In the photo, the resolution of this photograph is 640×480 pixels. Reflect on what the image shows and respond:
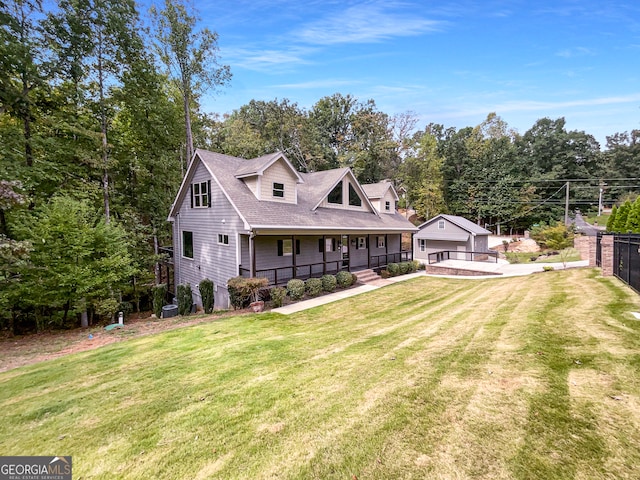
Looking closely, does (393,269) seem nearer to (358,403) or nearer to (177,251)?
(177,251)

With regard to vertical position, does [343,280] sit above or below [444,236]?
below

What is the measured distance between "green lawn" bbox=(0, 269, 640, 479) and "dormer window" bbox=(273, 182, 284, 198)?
8.48 m

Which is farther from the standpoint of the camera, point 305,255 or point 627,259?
point 305,255

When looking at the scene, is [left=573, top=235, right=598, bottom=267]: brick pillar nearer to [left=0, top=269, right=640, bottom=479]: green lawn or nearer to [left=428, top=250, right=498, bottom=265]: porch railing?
[left=428, top=250, right=498, bottom=265]: porch railing

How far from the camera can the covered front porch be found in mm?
13055

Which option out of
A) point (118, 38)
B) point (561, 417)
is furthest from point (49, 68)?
point (561, 417)

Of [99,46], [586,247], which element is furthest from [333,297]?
[586,247]

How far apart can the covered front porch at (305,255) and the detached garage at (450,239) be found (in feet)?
26.2

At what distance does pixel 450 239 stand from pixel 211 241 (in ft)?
68.4

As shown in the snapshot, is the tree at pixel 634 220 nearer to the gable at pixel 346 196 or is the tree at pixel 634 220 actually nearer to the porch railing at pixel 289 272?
the gable at pixel 346 196

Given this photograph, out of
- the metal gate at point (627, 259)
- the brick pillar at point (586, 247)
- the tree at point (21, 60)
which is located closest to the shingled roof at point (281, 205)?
the tree at point (21, 60)

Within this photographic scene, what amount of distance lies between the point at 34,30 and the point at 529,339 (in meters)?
21.1

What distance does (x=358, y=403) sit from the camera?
4.05 meters

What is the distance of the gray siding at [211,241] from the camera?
13.1 m
